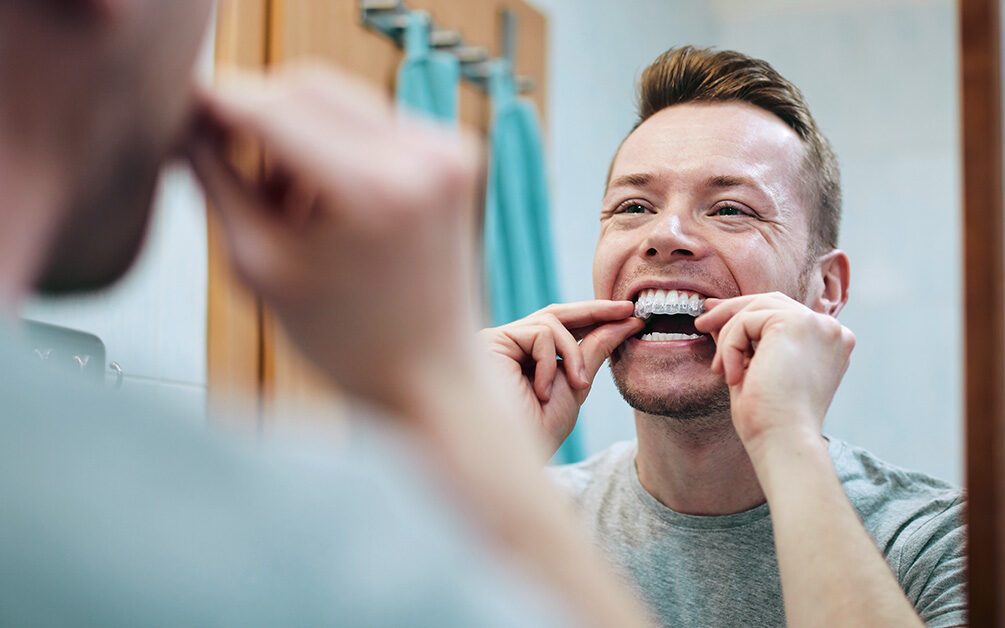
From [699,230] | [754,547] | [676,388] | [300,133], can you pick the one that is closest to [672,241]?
[699,230]

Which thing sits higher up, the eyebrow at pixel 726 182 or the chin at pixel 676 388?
the eyebrow at pixel 726 182

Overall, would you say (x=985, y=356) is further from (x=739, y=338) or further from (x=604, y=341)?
(x=604, y=341)

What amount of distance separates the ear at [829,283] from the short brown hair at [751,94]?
0.05ft

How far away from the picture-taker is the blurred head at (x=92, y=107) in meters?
0.18

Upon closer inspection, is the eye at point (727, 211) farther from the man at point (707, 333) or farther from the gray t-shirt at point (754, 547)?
the gray t-shirt at point (754, 547)

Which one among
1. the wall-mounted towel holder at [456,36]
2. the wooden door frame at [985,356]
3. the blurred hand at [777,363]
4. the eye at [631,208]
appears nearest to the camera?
the wooden door frame at [985,356]

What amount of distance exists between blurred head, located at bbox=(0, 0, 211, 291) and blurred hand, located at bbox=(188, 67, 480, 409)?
19 millimetres

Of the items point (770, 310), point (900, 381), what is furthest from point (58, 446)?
point (900, 381)

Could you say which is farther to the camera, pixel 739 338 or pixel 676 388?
pixel 676 388

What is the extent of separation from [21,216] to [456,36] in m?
1.11

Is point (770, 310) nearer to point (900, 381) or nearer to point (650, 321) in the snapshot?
point (650, 321)

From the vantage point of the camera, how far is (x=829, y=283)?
1.00 metres

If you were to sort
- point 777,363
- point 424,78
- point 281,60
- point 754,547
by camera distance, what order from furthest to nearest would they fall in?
point 424,78
point 281,60
point 754,547
point 777,363

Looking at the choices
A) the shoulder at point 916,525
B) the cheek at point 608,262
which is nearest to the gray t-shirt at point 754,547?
the shoulder at point 916,525
